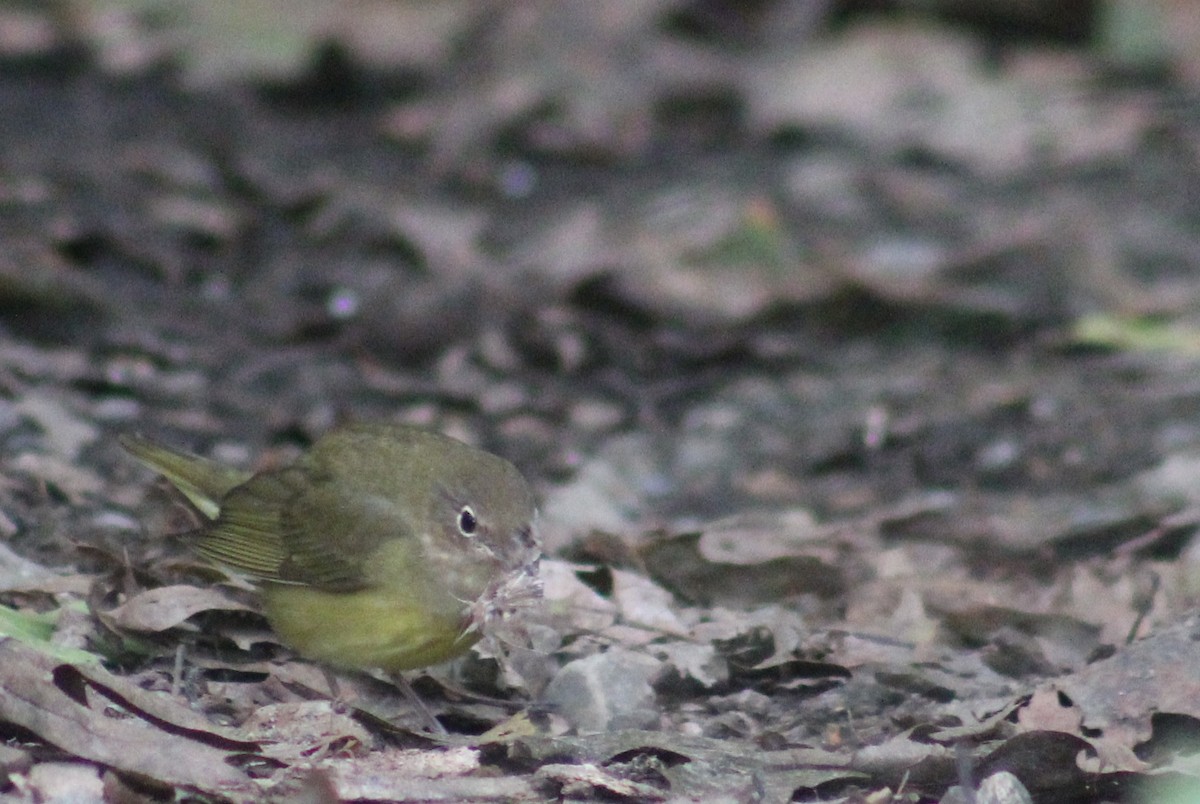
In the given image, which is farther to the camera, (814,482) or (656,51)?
(656,51)

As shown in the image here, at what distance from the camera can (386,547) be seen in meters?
4.79

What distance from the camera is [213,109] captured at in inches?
432

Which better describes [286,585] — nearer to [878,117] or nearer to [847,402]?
[847,402]

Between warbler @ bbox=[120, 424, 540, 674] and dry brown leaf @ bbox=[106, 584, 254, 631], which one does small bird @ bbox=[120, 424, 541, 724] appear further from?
dry brown leaf @ bbox=[106, 584, 254, 631]

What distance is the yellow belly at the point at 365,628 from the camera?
455 centimetres

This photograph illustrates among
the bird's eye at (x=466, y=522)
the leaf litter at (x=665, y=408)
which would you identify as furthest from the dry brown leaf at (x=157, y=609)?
the bird's eye at (x=466, y=522)

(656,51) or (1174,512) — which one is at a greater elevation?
(656,51)

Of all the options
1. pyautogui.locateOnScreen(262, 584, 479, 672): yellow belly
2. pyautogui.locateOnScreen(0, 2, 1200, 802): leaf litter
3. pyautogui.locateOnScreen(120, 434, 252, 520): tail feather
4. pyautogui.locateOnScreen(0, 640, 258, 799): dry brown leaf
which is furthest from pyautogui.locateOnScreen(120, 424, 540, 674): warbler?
pyautogui.locateOnScreen(0, 640, 258, 799): dry brown leaf

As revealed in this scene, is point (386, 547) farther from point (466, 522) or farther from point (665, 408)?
point (665, 408)

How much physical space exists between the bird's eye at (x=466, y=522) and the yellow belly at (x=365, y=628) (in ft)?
0.80

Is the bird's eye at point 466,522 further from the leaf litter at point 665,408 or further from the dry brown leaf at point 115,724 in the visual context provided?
the dry brown leaf at point 115,724

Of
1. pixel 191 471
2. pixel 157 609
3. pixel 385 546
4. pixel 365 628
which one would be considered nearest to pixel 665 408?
pixel 191 471

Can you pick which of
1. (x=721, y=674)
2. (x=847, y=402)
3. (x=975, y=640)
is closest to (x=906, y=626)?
(x=975, y=640)

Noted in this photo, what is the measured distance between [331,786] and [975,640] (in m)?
2.38
